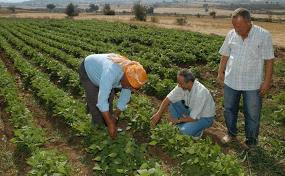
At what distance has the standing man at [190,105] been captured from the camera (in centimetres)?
649

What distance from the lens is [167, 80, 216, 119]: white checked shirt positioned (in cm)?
656

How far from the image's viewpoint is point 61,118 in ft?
26.2

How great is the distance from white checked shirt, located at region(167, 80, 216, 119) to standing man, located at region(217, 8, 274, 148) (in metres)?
0.34

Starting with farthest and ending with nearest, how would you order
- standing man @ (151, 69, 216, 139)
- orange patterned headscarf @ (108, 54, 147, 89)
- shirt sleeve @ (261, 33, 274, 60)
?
1. standing man @ (151, 69, 216, 139)
2. shirt sleeve @ (261, 33, 274, 60)
3. orange patterned headscarf @ (108, 54, 147, 89)

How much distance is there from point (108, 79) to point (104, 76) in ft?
0.24

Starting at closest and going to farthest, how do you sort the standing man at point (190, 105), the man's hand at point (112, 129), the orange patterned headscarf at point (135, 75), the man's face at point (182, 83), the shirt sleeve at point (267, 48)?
1. the orange patterned headscarf at point (135, 75)
2. the man's hand at point (112, 129)
3. the shirt sleeve at point (267, 48)
4. the man's face at point (182, 83)
5. the standing man at point (190, 105)

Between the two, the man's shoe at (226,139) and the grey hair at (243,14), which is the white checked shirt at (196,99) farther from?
the grey hair at (243,14)

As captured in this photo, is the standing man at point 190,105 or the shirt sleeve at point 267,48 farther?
the standing man at point 190,105

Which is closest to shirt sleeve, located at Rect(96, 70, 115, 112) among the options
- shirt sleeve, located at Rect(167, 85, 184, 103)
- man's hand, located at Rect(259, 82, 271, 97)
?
shirt sleeve, located at Rect(167, 85, 184, 103)

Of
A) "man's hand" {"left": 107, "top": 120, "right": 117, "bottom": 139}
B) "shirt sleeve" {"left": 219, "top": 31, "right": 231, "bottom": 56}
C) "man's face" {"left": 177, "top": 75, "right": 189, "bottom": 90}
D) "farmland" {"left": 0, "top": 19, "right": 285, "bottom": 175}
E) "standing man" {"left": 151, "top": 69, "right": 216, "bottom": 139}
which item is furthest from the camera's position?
"shirt sleeve" {"left": 219, "top": 31, "right": 231, "bottom": 56}

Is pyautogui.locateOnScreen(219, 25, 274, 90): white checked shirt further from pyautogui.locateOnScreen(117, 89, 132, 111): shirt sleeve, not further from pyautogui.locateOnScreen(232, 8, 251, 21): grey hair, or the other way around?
pyautogui.locateOnScreen(117, 89, 132, 111): shirt sleeve

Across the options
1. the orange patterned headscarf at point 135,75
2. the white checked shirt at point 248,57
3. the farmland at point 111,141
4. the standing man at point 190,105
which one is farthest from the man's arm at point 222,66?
the orange patterned headscarf at point 135,75

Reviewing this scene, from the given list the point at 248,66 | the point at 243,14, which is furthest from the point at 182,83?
the point at 243,14

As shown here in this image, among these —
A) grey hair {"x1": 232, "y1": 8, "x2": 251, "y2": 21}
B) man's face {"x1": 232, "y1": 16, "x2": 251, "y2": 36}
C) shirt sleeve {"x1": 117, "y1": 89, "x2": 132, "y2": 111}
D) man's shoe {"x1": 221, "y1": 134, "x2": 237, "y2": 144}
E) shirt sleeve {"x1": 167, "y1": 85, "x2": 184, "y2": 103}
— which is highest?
grey hair {"x1": 232, "y1": 8, "x2": 251, "y2": 21}
